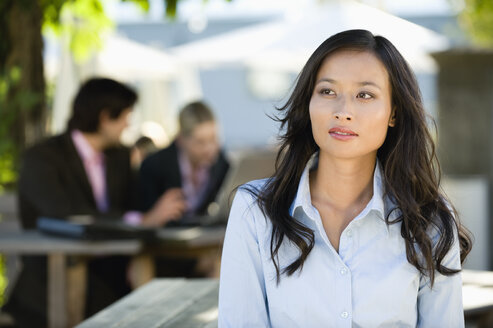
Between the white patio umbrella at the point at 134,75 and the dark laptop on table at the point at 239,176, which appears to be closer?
the dark laptop on table at the point at 239,176

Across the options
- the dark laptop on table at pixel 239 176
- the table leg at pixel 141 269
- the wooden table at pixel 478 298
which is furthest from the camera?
the dark laptop on table at pixel 239 176

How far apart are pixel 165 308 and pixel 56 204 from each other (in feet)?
Answer: 5.75

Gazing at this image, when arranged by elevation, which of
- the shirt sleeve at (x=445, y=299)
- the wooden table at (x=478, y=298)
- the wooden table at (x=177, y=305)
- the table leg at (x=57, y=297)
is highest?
the shirt sleeve at (x=445, y=299)

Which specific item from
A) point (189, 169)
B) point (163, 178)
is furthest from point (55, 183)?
point (189, 169)

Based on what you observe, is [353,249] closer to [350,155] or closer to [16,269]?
[350,155]

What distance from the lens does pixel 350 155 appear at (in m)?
2.05

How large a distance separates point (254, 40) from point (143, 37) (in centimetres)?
1625

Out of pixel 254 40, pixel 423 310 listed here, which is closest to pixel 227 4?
pixel 423 310

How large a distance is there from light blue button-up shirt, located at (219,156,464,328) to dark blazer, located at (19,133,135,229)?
7.55ft

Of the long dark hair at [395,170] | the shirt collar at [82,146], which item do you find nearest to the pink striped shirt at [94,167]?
the shirt collar at [82,146]

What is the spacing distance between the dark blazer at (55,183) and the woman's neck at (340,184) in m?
2.30

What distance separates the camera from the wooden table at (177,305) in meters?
2.40

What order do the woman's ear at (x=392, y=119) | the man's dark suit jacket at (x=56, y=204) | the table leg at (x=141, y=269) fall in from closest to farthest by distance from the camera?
the woman's ear at (x=392, y=119) < the man's dark suit jacket at (x=56, y=204) < the table leg at (x=141, y=269)

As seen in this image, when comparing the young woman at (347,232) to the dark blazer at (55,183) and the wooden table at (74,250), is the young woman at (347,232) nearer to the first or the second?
the wooden table at (74,250)
